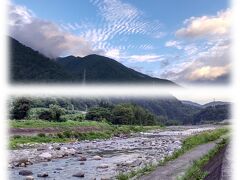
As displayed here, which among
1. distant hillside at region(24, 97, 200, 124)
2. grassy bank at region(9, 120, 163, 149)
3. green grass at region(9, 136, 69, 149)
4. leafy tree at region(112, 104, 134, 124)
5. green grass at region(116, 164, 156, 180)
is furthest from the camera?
leafy tree at region(112, 104, 134, 124)

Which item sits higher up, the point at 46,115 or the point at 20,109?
the point at 20,109

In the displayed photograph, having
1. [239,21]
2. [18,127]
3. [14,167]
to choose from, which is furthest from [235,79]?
[18,127]

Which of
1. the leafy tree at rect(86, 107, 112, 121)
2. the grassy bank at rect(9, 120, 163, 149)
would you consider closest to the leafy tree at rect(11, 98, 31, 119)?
the grassy bank at rect(9, 120, 163, 149)

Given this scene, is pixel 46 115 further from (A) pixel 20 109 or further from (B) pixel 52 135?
(B) pixel 52 135

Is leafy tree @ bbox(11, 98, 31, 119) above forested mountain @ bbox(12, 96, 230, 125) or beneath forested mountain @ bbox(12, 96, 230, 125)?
beneath

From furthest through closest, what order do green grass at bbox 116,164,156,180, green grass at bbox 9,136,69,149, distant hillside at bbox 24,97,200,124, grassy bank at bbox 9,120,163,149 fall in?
distant hillside at bbox 24,97,200,124
grassy bank at bbox 9,120,163,149
green grass at bbox 9,136,69,149
green grass at bbox 116,164,156,180

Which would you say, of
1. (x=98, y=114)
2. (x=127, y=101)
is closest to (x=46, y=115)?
(x=98, y=114)

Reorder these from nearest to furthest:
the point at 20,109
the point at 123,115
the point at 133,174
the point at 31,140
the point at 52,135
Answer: the point at 133,174
the point at 31,140
the point at 52,135
the point at 20,109
the point at 123,115

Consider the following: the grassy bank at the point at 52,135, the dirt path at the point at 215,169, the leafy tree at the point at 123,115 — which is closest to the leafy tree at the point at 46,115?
the grassy bank at the point at 52,135

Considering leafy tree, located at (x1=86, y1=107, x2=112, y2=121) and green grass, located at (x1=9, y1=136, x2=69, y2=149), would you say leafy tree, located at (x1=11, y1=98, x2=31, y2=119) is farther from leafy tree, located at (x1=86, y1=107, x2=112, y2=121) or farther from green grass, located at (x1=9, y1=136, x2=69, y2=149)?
leafy tree, located at (x1=86, y1=107, x2=112, y2=121)

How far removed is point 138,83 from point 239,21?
353 cm

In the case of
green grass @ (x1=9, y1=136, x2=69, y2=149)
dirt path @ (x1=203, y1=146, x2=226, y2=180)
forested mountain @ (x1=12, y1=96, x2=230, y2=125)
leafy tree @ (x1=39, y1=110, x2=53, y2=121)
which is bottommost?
dirt path @ (x1=203, y1=146, x2=226, y2=180)

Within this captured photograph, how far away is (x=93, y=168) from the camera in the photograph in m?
18.7

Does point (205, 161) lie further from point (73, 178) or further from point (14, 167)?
point (14, 167)
